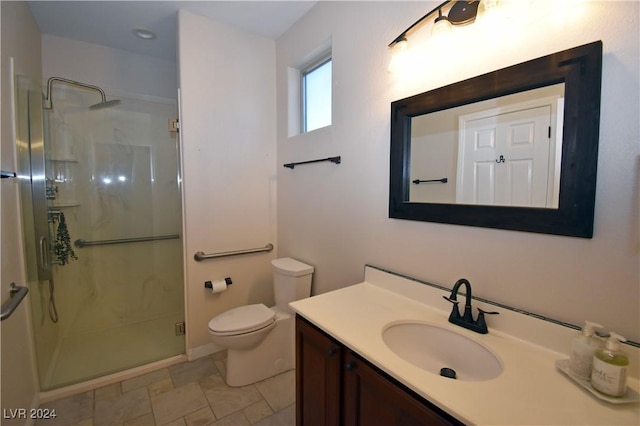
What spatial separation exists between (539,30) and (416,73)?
489mm

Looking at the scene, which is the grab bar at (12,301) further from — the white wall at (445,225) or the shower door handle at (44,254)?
the white wall at (445,225)

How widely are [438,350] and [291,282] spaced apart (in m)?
1.13

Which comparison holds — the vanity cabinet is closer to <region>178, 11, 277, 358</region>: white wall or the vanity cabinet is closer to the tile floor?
the tile floor

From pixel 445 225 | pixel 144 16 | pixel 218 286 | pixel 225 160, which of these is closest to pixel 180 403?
pixel 218 286

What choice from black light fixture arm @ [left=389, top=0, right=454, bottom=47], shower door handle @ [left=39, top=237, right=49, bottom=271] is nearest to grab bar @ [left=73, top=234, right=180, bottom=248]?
shower door handle @ [left=39, top=237, right=49, bottom=271]

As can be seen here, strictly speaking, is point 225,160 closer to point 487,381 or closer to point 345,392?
point 345,392

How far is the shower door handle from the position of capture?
1970 mm

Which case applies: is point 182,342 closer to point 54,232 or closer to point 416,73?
point 54,232

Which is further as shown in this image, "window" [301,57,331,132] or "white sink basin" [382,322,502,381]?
"window" [301,57,331,132]

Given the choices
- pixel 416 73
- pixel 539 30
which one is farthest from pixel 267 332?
pixel 539 30

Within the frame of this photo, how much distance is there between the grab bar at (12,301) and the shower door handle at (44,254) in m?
0.58

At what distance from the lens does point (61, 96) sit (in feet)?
7.27

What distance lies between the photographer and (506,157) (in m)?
1.07

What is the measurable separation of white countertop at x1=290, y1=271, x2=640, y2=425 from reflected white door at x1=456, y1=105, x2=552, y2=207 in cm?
44
